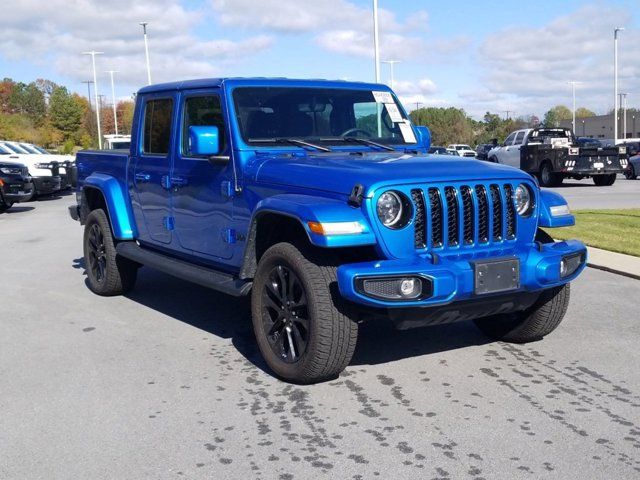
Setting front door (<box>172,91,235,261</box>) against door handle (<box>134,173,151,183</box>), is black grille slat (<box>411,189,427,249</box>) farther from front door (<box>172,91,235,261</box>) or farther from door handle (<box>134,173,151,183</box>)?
door handle (<box>134,173,151,183</box>)

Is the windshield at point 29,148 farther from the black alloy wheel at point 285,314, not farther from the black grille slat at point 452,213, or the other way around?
the black grille slat at point 452,213

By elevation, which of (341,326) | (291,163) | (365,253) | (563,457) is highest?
(291,163)

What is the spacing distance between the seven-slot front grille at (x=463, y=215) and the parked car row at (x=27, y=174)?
395 inches

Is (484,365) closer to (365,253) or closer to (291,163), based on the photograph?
(365,253)

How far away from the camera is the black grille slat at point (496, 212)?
4977mm

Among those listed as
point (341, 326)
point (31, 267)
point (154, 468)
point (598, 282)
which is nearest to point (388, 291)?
point (341, 326)

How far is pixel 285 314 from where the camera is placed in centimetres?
492

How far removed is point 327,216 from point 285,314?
836 millimetres

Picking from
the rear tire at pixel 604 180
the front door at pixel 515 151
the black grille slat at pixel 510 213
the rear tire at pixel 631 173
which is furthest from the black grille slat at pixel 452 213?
the rear tire at pixel 631 173

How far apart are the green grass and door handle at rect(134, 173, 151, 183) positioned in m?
6.05

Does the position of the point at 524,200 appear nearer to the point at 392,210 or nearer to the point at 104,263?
the point at 392,210

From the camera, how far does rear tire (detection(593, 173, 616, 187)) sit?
2402 centimetres

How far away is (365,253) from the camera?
15.6 ft

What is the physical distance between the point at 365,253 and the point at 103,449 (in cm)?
190
